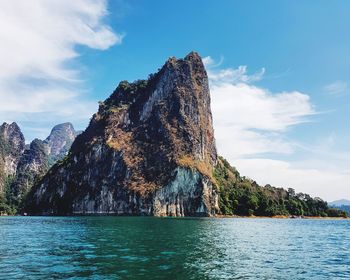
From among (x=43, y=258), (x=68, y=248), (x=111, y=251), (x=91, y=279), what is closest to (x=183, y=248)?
(x=111, y=251)

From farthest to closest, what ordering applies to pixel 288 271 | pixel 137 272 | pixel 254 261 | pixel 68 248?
pixel 68 248, pixel 254 261, pixel 288 271, pixel 137 272

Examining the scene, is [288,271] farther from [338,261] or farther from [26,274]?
[26,274]

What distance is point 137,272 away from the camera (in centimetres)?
3356

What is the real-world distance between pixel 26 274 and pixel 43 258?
9.52m

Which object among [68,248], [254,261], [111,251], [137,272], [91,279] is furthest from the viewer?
[68,248]

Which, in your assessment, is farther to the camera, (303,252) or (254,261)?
(303,252)

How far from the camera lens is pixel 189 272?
34.6m

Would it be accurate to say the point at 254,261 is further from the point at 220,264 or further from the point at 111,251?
the point at 111,251

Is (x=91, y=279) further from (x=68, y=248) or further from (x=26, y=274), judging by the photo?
(x=68, y=248)

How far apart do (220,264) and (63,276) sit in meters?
16.1

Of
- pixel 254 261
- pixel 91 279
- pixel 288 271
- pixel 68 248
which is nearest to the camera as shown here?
pixel 91 279

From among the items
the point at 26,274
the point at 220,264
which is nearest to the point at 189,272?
the point at 220,264

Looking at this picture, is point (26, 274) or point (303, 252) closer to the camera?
point (26, 274)

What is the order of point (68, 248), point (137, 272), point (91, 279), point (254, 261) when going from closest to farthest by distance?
point (91, 279) → point (137, 272) → point (254, 261) → point (68, 248)
